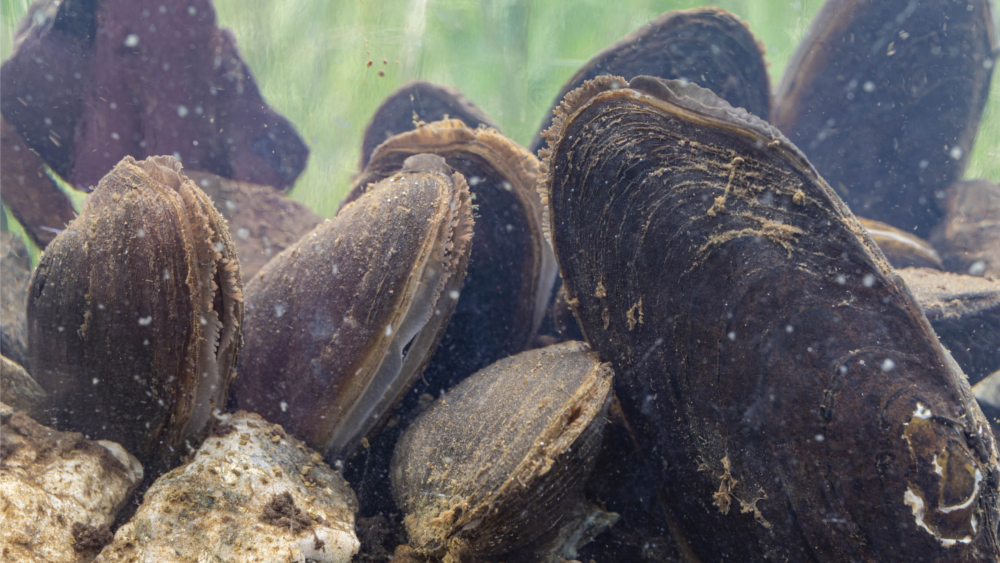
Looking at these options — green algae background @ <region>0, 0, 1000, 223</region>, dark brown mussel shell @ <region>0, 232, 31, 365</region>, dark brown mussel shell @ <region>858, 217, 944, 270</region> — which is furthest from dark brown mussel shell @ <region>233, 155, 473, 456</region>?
dark brown mussel shell @ <region>858, 217, 944, 270</region>

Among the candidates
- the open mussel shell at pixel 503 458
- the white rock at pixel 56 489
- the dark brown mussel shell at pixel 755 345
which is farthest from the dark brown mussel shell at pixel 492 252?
the white rock at pixel 56 489

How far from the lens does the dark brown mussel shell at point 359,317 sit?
1.44 metres

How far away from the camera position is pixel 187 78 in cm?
247

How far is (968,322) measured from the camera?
1.85 metres

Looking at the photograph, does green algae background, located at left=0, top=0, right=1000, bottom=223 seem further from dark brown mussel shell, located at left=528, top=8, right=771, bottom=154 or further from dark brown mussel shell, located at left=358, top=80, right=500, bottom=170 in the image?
dark brown mussel shell, located at left=528, top=8, right=771, bottom=154

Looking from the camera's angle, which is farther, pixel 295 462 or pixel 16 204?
pixel 16 204

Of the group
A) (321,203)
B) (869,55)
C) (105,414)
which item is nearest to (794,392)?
(105,414)

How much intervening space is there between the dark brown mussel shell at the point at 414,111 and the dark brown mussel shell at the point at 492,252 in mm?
1294

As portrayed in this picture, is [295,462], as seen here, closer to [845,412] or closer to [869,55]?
[845,412]

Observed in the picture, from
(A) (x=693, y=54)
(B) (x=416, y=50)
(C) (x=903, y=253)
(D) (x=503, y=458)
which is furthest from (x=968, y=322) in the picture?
(B) (x=416, y=50)

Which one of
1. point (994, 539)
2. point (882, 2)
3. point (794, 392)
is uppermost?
point (882, 2)

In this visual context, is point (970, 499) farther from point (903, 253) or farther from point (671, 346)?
point (903, 253)

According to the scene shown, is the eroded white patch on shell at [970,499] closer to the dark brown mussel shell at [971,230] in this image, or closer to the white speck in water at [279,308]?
the white speck in water at [279,308]

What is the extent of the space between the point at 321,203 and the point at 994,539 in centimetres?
359
